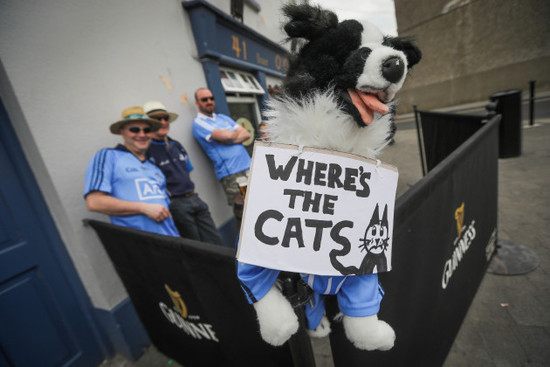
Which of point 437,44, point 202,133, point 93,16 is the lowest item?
point 202,133

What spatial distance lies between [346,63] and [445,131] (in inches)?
131

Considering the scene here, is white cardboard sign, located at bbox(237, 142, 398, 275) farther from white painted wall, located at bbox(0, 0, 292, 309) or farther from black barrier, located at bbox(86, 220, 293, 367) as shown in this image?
white painted wall, located at bbox(0, 0, 292, 309)

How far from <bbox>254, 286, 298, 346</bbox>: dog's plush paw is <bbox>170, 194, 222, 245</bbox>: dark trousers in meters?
2.08

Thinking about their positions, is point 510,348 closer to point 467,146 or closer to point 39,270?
point 467,146

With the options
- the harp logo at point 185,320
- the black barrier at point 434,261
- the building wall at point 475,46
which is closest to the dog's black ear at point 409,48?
the black barrier at point 434,261

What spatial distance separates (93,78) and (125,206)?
4.26 feet

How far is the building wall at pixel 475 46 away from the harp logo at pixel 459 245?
15.0 metres

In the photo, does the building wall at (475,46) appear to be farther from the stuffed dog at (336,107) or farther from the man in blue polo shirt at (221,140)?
the stuffed dog at (336,107)

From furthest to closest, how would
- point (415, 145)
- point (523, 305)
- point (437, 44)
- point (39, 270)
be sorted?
point (437, 44), point (415, 145), point (523, 305), point (39, 270)

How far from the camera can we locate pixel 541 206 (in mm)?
3340

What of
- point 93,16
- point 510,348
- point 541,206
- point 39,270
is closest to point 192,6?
point 93,16

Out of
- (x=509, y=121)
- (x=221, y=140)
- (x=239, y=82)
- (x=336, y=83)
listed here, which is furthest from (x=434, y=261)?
(x=509, y=121)

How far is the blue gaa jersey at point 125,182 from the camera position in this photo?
1.86 metres

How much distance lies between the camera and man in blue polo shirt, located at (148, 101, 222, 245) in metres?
2.64
